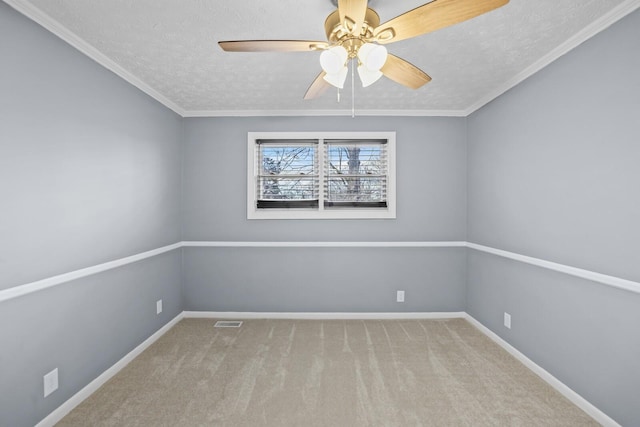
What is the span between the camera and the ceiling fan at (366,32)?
4.04ft

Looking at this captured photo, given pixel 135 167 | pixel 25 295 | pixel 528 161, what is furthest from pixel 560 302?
pixel 135 167

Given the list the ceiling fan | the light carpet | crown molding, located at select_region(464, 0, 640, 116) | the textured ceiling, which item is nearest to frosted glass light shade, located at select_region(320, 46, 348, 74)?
the ceiling fan

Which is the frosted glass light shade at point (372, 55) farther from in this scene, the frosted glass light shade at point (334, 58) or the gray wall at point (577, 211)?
the gray wall at point (577, 211)

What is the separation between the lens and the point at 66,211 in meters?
2.01

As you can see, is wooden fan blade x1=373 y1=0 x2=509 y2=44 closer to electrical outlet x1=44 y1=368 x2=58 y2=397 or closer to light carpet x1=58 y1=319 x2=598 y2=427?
light carpet x1=58 y1=319 x2=598 y2=427

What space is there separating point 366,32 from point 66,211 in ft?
A: 7.23

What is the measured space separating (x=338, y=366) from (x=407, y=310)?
4.58ft

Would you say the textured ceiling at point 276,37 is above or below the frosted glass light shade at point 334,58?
above

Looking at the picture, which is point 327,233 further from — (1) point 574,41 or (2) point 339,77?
(1) point 574,41

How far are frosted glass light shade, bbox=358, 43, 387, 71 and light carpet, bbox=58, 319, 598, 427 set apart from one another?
2089mm

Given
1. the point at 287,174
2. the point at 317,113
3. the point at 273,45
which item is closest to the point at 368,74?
the point at 273,45

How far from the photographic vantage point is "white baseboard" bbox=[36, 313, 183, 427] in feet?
6.13

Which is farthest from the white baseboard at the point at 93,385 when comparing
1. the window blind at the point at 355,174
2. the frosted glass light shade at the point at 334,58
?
the frosted glass light shade at the point at 334,58

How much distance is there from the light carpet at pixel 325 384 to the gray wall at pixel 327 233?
489 mm
